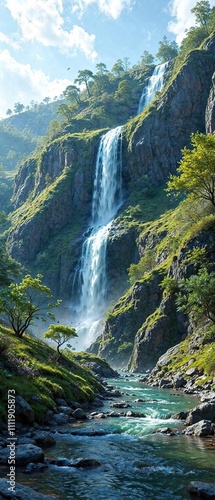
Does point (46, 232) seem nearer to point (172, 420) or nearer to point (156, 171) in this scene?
point (156, 171)

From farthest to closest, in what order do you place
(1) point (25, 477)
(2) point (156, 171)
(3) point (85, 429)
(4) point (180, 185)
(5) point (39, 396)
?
1. (2) point (156, 171)
2. (4) point (180, 185)
3. (5) point (39, 396)
4. (3) point (85, 429)
5. (1) point (25, 477)

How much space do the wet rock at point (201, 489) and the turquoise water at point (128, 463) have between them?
276 mm

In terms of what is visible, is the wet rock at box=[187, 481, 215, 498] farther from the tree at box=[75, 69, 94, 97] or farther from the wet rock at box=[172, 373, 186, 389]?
the tree at box=[75, 69, 94, 97]

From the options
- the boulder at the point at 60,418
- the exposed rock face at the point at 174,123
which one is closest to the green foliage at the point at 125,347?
the boulder at the point at 60,418

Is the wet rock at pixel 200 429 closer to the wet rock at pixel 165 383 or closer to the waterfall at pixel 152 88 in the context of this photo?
Result: the wet rock at pixel 165 383

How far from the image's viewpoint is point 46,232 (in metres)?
124

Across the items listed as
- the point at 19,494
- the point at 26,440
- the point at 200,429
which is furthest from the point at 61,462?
the point at 200,429

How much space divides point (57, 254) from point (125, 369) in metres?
53.5

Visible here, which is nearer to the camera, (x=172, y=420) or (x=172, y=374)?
(x=172, y=420)

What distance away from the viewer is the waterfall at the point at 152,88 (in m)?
154

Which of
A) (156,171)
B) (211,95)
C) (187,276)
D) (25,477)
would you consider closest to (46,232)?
(156,171)

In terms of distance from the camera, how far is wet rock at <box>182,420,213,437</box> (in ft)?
65.5

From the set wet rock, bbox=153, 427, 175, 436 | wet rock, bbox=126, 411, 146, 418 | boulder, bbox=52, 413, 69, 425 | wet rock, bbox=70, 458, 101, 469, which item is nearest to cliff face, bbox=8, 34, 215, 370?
wet rock, bbox=126, 411, 146, 418

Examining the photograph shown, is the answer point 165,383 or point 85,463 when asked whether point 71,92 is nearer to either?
point 165,383
